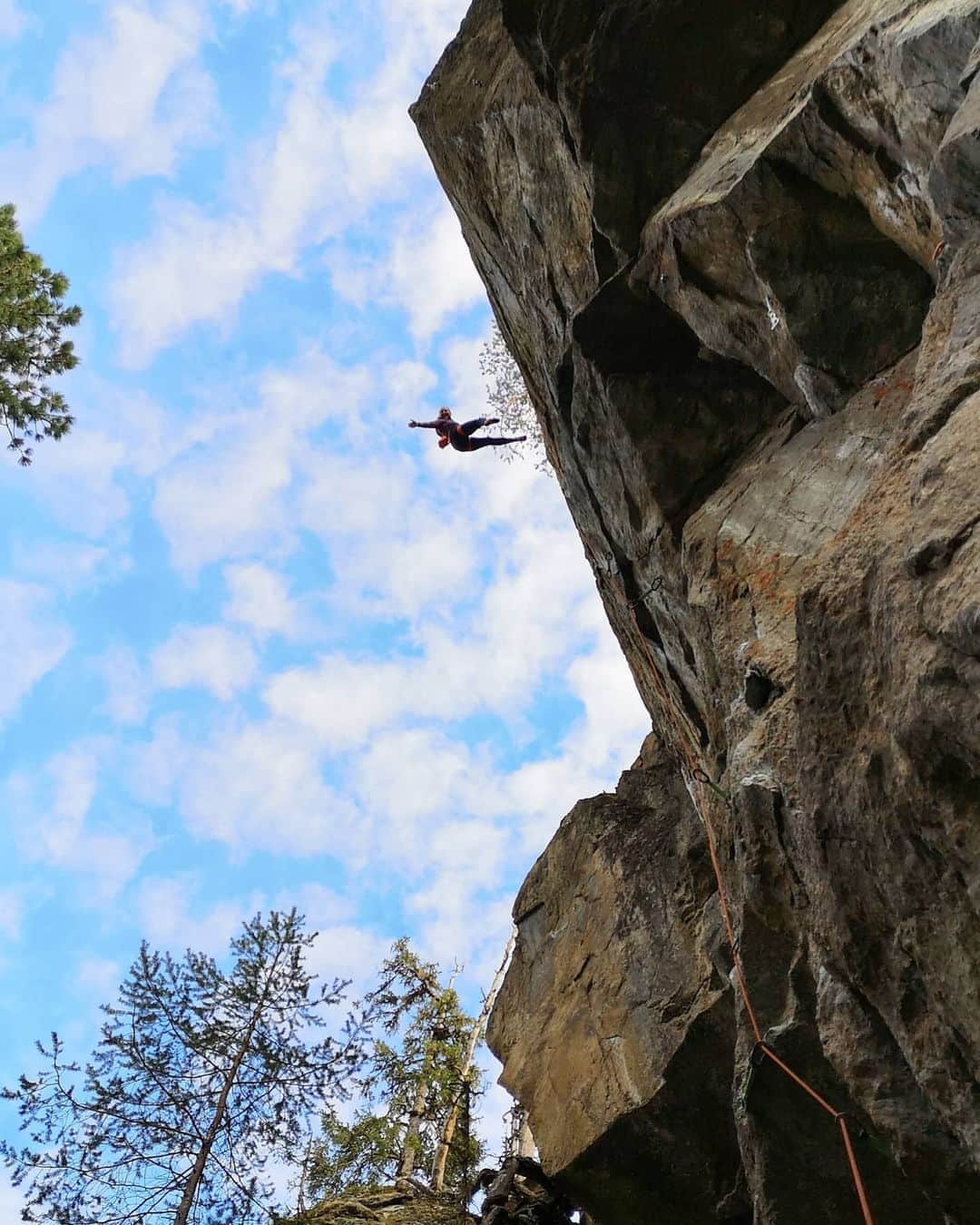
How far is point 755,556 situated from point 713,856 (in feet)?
7.81

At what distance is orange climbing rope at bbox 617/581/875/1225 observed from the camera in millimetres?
6258

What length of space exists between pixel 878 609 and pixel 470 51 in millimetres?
8584

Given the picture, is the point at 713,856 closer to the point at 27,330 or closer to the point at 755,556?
the point at 755,556

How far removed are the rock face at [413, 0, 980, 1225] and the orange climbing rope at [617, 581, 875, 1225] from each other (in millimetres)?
73

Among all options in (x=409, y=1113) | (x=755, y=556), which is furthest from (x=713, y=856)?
(x=409, y=1113)

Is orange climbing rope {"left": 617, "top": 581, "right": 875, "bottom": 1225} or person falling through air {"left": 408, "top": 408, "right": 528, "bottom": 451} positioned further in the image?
person falling through air {"left": 408, "top": 408, "right": 528, "bottom": 451}

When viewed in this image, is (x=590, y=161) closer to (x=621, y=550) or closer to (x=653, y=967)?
(x=621, y=550)

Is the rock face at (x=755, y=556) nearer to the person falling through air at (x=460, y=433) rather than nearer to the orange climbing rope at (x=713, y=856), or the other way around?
the orange climbing rope at (x=713, y=856)

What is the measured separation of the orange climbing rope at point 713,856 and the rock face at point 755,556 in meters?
0.07

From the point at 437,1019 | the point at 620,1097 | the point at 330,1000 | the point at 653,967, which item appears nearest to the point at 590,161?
the point at 653,967

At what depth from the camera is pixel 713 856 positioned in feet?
25.2

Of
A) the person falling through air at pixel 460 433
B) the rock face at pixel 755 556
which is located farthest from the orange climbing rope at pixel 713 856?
the person falling through air at pixel 460 433

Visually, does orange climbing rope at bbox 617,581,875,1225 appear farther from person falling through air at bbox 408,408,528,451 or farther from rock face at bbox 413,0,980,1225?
person falling through air at bbox 408,408,528,451

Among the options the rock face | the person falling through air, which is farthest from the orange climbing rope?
the person falling through air
